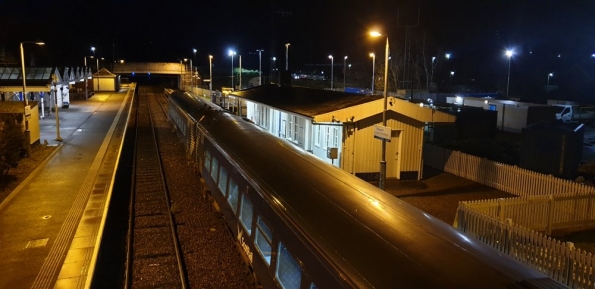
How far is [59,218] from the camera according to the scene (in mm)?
13312

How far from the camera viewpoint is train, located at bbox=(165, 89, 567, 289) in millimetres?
4488

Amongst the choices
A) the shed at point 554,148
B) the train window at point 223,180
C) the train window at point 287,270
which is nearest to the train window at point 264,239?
the train window at point 287,270

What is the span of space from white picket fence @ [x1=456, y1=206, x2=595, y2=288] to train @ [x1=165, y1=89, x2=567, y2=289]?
3911 millimetres

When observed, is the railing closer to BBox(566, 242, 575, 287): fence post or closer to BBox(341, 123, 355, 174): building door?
BBox(566, 242, 575, 287): fence post

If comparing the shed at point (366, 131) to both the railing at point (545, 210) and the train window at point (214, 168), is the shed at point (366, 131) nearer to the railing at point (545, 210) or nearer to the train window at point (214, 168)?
the train window at point (214, 168)

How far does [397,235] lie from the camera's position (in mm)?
5340

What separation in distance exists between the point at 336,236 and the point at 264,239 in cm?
257

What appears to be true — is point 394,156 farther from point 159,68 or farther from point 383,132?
point 159,68

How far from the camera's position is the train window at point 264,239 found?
24.9 ft

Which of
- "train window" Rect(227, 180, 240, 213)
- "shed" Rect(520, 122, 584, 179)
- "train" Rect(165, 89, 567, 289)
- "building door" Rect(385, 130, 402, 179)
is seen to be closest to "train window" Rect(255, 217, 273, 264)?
"train" Rect(165, 89, 567, 289)

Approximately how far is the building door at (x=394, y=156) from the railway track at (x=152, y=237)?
8.40 m

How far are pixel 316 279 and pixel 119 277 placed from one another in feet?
20.1

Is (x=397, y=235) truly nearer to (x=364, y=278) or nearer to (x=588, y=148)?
(x=364, y=278)

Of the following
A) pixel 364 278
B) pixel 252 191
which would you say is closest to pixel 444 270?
pixel 364 278
